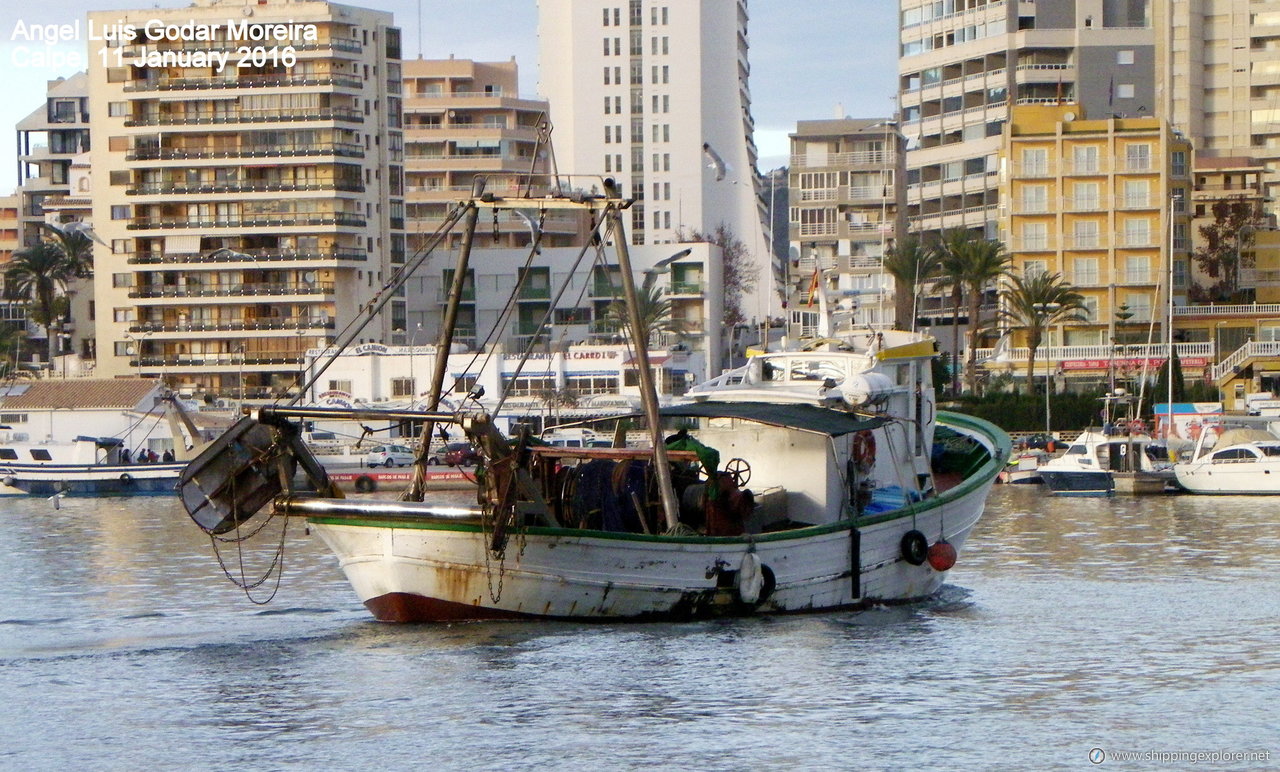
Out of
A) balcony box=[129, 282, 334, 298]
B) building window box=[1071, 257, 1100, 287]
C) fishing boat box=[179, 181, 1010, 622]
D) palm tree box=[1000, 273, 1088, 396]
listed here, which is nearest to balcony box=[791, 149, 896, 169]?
building window box=[1071, 257, 1100, 287]

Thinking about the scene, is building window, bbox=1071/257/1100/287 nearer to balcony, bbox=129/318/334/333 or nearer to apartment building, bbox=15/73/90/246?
balcony, bbox=129/318/334/333

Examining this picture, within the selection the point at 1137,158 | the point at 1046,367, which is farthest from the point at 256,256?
the point at 1137,158

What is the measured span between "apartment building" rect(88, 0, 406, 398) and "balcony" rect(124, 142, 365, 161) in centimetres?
8

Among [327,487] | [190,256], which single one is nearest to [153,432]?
[190,256]

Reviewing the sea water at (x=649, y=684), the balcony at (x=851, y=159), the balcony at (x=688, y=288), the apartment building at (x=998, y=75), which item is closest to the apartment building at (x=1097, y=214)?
the apartment building at (x=998, y=75)

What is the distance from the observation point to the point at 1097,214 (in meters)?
105

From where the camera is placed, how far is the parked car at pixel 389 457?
292ft

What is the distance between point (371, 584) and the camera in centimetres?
2784

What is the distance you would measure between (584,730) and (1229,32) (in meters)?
132

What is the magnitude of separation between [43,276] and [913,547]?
10358cm

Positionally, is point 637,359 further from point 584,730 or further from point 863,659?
point 584,730

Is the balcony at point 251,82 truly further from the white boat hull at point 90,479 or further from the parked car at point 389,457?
the white boat hull at point 90,479

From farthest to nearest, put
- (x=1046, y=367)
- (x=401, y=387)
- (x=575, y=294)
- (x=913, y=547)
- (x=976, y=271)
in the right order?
(x=575, y=294) < (x=401, y=387) < (x=1046, y=367) < (x=976, y=271) < (x=913, y=547)

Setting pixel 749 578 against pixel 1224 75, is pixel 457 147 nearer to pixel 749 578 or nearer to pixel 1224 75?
pixel 1224 75
